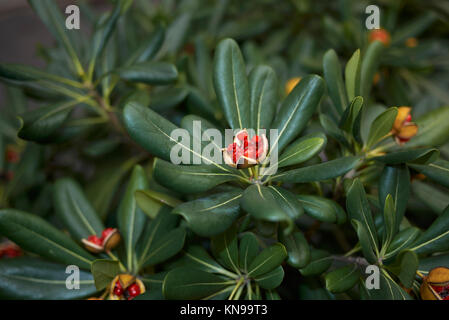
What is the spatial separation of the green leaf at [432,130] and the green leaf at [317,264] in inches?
10.5

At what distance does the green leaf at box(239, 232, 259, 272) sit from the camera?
22.8 inches

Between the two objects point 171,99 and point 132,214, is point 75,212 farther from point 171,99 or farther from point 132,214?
point 171,99

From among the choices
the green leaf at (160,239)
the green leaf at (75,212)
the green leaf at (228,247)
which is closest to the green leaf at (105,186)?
the green leaf at (75,212)

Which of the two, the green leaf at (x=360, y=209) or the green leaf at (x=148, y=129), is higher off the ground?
the green leaf at (x=148, y=129)

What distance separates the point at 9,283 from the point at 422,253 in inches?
27.3

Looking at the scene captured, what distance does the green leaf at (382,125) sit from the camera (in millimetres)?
590

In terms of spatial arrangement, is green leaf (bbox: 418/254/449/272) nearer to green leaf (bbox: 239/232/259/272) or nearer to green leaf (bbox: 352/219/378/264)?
green leaf (bbox: 352/219/378/264)

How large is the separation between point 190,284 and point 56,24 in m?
0.65

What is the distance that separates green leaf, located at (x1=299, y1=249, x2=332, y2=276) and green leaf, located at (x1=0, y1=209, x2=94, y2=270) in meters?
0.39

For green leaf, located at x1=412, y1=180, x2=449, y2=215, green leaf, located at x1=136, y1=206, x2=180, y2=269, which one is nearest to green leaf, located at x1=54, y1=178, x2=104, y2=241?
green leaf, located at x1=136, y1=206, x2=180, y2=269

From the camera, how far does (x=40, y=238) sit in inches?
25.3

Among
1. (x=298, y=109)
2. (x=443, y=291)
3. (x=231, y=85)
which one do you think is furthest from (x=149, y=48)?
(x=443, y=291)

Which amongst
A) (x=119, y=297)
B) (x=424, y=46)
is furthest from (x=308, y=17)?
(x=119, y=297)

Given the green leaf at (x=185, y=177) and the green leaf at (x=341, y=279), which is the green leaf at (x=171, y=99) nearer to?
the green leaf at (x=185, y=177)
